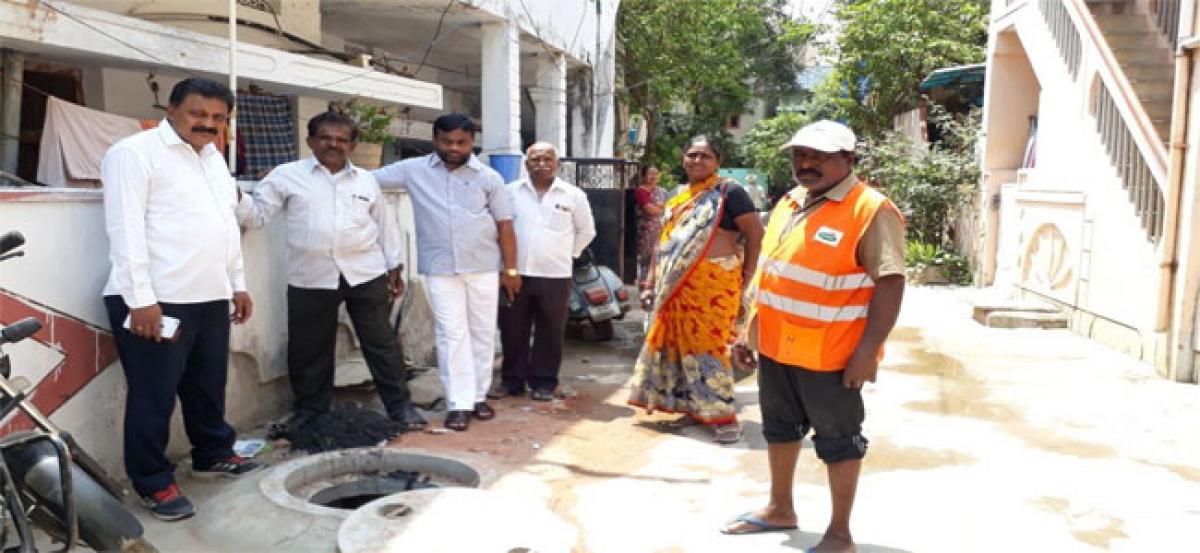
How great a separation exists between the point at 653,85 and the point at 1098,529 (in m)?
17.4

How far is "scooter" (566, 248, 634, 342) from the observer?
755 cm

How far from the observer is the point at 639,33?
19.6 meters

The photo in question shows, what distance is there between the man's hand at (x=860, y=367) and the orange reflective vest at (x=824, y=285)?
5 centimetres

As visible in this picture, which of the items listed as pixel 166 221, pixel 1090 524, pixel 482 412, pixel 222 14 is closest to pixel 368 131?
pixel 222 14

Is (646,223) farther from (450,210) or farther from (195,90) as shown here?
(195,90)

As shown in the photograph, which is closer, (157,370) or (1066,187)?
(157,370)

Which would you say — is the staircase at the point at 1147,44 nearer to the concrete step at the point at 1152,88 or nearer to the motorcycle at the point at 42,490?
the concrete step at the point at 1152,88

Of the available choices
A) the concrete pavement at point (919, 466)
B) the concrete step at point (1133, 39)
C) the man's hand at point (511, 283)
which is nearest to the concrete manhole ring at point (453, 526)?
the concrete pavement at point (919, 466)

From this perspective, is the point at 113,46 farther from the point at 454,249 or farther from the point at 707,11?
the point at 707,11

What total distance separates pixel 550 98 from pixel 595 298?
21.5ft

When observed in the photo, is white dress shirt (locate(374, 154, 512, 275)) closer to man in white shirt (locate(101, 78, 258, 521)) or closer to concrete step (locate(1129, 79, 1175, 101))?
man in white shirt (locate(101, 78, 258, 521))

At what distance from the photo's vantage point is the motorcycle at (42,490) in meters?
2.59

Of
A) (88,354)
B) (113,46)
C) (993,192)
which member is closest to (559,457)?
(88,354)

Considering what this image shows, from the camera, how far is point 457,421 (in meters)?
5.09
